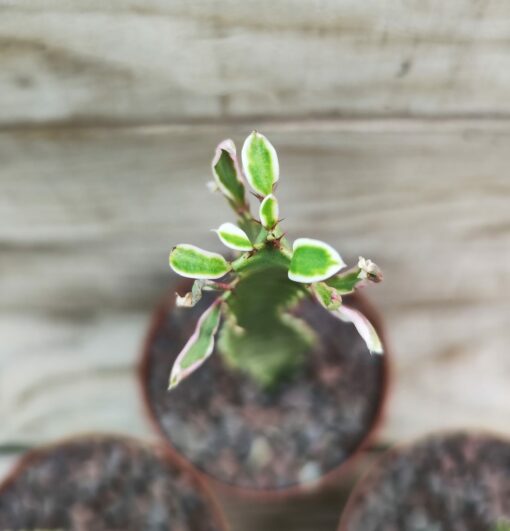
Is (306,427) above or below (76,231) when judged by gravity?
below

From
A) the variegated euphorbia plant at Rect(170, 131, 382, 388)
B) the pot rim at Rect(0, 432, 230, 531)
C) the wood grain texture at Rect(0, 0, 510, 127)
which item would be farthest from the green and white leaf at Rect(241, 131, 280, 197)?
the pot rim at Rect(0, 432, 230, 531)

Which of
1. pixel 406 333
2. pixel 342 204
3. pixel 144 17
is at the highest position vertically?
pixel 144 17

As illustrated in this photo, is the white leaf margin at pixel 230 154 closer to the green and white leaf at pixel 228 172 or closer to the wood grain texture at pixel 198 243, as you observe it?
the green and white leaf at pixel 228 172

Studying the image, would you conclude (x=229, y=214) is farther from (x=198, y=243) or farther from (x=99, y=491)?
(x=99, y=491)

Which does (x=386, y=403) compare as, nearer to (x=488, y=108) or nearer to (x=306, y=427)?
(x=306, y=427)

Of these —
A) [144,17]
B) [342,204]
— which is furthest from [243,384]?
[144,17]

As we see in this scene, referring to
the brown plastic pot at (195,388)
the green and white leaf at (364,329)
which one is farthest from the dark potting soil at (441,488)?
→ the green and white leaf at (364,329)

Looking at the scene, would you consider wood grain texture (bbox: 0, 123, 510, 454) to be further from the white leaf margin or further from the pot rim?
the white leaf margin

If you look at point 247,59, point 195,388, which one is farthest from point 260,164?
point 195,388
